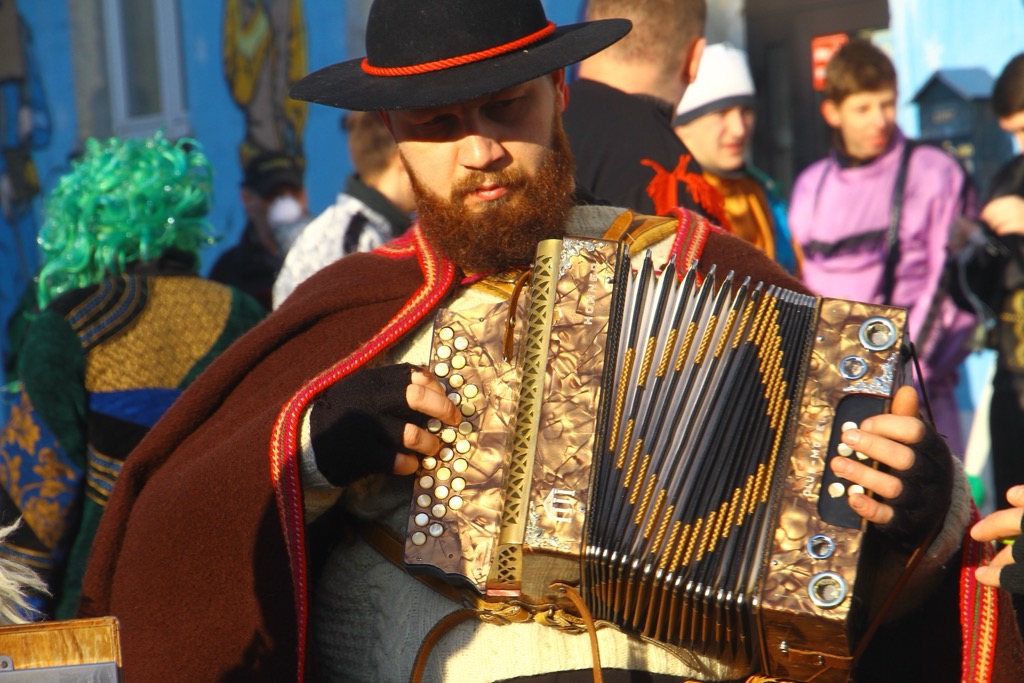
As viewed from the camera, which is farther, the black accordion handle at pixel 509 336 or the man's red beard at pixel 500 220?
the man's red beard at pixel 500 220

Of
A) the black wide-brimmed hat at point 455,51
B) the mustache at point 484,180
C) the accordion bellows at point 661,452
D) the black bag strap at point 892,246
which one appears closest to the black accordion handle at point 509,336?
the accordion bellows at point 661,452

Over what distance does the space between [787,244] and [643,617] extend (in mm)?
3021

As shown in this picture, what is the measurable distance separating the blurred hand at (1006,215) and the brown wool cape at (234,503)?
109 inches

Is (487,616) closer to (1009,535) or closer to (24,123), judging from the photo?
(1009,535)

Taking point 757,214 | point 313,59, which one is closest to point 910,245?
point 757,214

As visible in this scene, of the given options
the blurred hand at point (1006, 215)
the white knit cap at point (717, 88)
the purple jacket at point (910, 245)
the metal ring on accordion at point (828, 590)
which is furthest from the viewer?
the purple jacket at point (910, 245)

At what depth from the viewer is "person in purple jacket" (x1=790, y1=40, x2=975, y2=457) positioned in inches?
215

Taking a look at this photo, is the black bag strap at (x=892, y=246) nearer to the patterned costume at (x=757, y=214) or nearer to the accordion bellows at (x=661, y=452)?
the patterned costume at (x=757, y=214)

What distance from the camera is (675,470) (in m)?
2.26

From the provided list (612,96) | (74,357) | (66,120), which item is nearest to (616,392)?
(612,96)

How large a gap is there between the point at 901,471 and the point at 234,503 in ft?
3.73

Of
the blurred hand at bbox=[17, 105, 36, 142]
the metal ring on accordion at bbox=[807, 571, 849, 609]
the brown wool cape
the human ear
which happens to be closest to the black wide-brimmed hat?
the human ear

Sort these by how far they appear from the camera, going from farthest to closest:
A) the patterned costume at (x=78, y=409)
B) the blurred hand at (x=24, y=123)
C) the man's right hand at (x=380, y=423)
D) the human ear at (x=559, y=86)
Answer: the blurred hand at (x=24, y=123)
the patterned costume at (x=78, y=409)
the human ear at (x=559, y=86)
the man's right hand at (x=380, y=423)

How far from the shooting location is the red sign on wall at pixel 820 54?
6.14 metres
